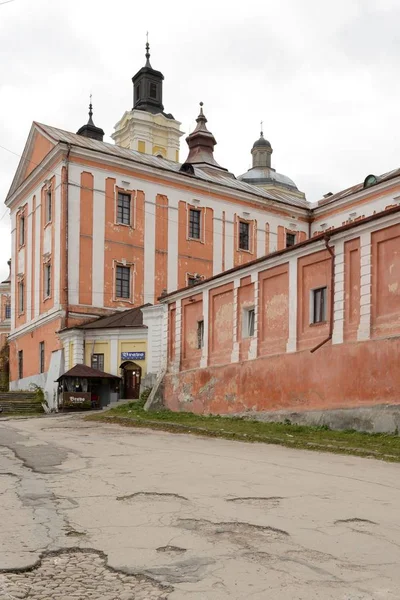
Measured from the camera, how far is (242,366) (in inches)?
855

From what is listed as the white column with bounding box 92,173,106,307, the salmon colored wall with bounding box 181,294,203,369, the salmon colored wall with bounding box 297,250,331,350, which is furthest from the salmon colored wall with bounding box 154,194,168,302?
the salmon colored wall with bounding box 297,250,331,350

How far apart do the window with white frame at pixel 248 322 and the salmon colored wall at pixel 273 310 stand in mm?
728

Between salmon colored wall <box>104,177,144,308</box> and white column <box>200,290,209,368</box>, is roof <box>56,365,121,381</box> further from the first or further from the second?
white column <box>200,290,209,368</box>

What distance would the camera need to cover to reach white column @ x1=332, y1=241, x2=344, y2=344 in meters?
18.0

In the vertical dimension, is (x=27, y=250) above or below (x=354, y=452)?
above

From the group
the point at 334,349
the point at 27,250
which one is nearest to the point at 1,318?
the point at 27,250

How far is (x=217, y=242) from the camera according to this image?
42.2 meters

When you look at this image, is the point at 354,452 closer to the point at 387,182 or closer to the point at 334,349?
the point at 334,349

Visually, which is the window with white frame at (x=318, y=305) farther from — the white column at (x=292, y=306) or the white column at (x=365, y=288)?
the white column at (x=365, y=288)

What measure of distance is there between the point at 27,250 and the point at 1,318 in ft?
109

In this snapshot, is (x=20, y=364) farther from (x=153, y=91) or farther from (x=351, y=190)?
(x=153, y=91)

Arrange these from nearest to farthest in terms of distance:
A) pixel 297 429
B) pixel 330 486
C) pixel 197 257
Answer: pixel 330 486 < pixel 297 429 < pixel 197 257

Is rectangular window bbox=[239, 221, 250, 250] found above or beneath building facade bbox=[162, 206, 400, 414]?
above

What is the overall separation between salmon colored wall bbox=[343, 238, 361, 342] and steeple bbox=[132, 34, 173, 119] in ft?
162
